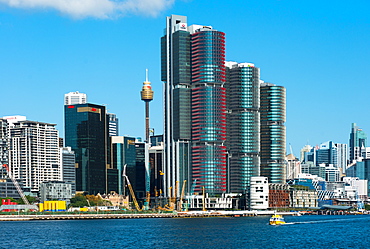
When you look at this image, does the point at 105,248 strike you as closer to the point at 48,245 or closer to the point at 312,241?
the point at 48,245

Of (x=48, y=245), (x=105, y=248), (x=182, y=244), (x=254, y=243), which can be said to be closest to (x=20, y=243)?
(x=48, y=245)

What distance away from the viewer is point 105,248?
589 feet

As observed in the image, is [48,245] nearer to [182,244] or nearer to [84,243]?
[84,243]

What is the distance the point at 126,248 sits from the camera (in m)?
179

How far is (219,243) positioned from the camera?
18862 centimetres

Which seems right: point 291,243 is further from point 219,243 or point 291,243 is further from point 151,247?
point 151,247

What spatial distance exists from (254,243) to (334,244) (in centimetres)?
1935

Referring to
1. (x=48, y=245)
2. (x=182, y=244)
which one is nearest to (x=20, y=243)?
(x=48, y=245)

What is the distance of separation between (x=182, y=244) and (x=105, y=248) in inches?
753

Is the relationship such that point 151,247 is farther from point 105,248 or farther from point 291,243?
point 291,243

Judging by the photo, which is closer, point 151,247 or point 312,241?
point 151,247

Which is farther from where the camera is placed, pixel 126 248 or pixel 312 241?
pixel 312 241

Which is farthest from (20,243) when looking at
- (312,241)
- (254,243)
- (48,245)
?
(312,241)

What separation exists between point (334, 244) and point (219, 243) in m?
27.9
